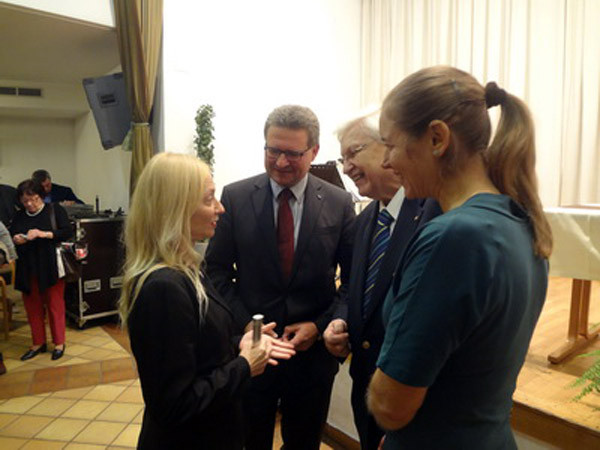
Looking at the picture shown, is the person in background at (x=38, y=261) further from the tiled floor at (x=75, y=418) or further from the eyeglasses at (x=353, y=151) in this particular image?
the eyeglasses at (x=353, y=151)

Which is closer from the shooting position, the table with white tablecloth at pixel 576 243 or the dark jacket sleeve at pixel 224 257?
the dark jacket sleeve at pixel 224 257

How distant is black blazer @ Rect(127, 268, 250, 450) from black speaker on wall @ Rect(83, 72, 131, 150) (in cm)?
427

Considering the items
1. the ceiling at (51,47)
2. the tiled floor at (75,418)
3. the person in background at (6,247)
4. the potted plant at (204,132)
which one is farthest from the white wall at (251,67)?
the tiled floor at (75,418)

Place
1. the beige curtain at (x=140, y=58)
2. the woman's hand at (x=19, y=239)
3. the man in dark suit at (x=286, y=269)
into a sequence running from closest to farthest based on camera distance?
the man in dark suit at (x=286, y=269)
the woman's hand at (x=19, y=239)
the beige curtain at (x=140, y=58)

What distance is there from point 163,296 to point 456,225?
71cm

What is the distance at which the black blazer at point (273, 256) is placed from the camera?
5.82 feet

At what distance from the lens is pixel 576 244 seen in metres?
2.20

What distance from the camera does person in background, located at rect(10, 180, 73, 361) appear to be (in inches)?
150

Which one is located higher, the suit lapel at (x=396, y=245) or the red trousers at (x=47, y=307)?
the suit lapel at (x=396, y=245)

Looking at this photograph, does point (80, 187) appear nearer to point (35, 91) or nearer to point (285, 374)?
point (35, 91)

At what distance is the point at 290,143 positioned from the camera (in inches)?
68.9

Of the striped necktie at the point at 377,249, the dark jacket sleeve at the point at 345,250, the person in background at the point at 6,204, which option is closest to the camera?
the striped necktie at the point at 377,249

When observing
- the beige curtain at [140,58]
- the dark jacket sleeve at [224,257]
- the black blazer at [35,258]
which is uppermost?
the beige curtain at [140,58]

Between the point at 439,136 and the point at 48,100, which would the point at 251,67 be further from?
the point at 439,136
